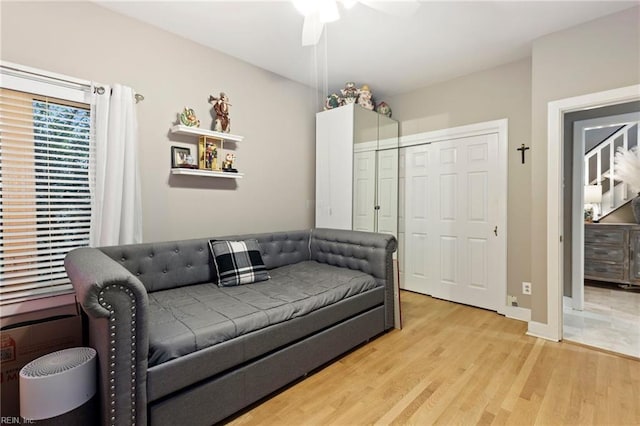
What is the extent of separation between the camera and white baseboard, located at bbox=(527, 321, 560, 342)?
104 inches

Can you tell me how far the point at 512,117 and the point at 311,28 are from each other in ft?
7.71

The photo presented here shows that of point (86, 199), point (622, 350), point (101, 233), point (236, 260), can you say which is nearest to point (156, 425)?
point (236, 260)

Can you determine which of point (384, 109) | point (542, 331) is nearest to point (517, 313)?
point (542, 331)

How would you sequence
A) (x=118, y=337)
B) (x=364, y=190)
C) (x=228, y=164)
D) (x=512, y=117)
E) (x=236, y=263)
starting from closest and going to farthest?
(x=118, y=337) → (x=236, y=263) → (x=228, y=164) → (x=512, y=117) → (x=364, y=190)

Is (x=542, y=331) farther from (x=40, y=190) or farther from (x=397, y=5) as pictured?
(x=40, y=190)

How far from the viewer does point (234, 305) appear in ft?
6.46

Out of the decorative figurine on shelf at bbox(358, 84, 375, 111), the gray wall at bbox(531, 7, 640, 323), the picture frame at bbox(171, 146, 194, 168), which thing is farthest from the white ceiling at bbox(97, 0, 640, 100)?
the picture frame at bbox(171, 146, 194, 168)

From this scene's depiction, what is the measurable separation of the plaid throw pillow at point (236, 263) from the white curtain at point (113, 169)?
0.67 m

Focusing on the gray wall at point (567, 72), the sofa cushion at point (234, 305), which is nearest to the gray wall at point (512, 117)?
the gray wall at point (567, 72)

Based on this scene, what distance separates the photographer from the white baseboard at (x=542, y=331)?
264 centimetres

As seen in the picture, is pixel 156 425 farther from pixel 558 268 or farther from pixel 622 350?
pixel 622 350

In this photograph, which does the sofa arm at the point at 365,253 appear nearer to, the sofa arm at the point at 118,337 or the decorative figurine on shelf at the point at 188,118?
the decorative figurine on shelf at the point at 188,118

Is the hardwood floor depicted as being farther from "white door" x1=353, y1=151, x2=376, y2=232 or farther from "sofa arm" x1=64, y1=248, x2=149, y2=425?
"white door" x1=353, y1=151, x2=376, y2=232

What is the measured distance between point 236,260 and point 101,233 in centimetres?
99
